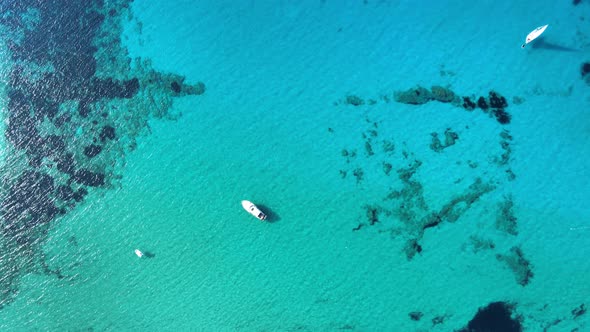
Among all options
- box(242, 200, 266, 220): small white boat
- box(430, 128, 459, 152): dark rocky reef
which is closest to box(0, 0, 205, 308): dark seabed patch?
box(242, 200, 266, 220): small white boat

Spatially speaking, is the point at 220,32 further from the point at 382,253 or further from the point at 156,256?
the point at 382,253

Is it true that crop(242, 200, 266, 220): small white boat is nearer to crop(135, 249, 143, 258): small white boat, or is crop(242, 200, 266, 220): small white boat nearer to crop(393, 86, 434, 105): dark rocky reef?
crop(135, 249, 143, 258): small white boat

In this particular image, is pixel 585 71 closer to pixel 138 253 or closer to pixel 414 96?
pixel 414 96

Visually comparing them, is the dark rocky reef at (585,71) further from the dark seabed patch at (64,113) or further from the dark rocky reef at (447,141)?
the dark seabed patch at (64,113)

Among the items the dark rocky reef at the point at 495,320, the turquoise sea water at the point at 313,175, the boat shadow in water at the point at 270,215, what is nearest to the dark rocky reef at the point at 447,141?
the turquoise sea water at the point at 313,175

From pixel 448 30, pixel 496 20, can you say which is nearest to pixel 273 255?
pixel 448 30

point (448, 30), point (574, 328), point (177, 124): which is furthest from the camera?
point (177, 124)
